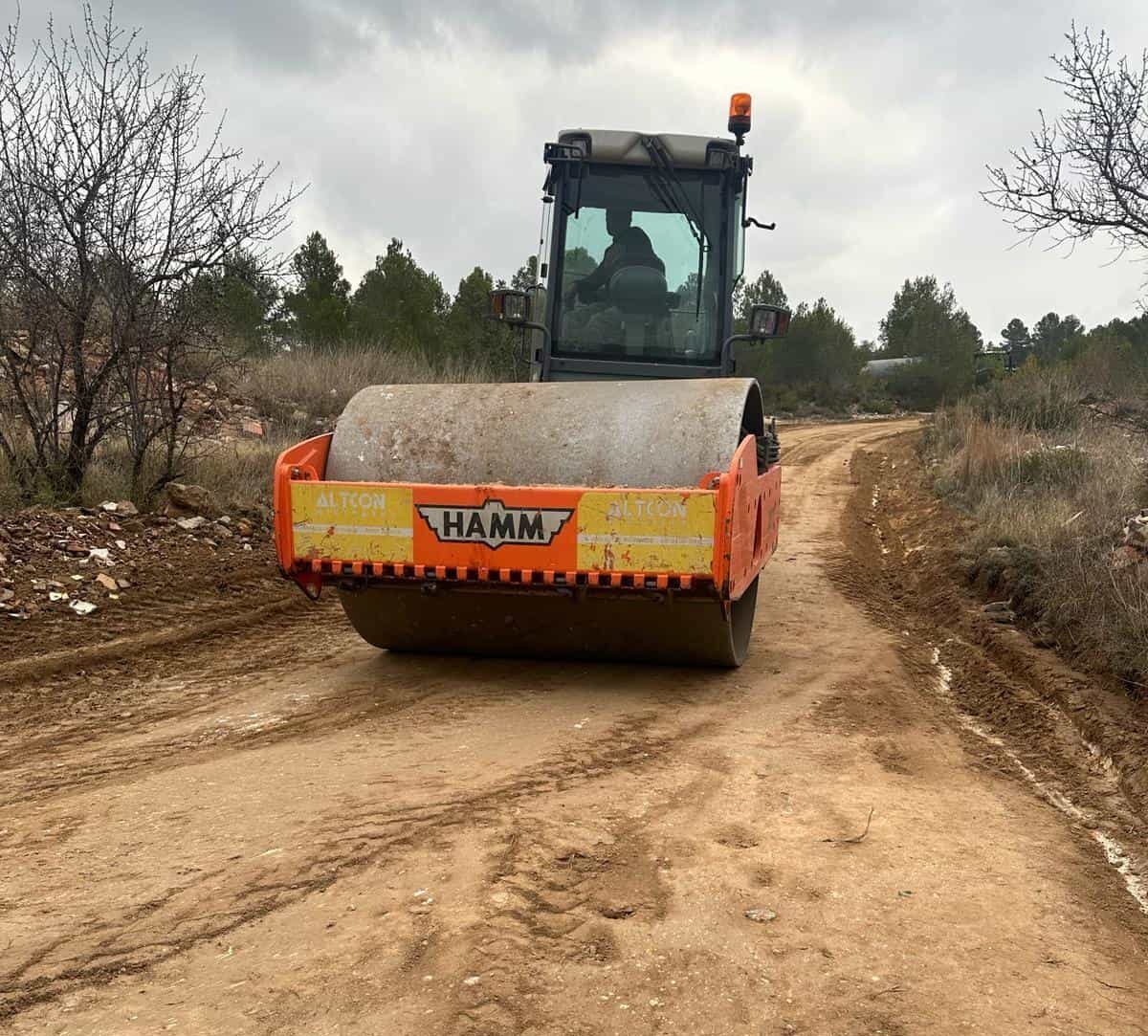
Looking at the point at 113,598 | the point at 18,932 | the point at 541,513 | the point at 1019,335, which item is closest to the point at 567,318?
the point at 541,513

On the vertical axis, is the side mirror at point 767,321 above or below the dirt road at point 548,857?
above

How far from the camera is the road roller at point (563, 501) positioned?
510 cm

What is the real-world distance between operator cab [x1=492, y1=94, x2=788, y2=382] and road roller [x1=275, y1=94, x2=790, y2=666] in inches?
0.9

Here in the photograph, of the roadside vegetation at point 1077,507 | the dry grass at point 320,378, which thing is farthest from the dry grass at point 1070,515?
the dry grass at point 320,378

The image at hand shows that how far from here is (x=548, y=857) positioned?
3.44 m

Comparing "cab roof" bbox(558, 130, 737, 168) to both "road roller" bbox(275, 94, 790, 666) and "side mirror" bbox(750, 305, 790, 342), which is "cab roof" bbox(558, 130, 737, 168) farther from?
"side mirror" bbox(750, 305, 790, 342)

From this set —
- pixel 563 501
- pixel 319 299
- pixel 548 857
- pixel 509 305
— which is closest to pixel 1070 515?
pixel 509 305

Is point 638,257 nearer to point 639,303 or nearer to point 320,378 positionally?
point 639,303

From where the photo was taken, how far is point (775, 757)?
15.2 feet

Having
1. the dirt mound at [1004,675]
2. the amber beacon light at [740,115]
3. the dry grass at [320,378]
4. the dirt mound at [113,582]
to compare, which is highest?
the amber beacon light at [740,115]

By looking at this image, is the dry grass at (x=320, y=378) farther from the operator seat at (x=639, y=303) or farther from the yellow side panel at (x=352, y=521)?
the yellow side panel at (x=352, y=521)

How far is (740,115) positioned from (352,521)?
14.5 feet

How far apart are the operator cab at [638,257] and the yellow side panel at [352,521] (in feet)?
7.90

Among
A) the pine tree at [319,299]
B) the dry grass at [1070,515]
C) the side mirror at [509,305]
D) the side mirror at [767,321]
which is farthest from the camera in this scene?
the pine tree at [319,299]
